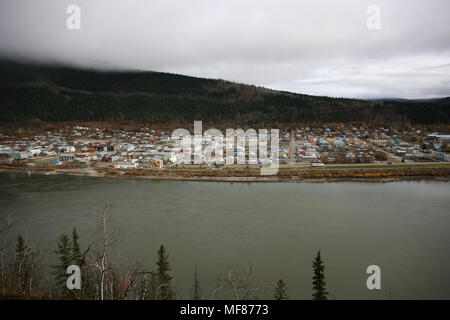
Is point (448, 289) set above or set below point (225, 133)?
below

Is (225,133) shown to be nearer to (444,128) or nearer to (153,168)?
(153,168)

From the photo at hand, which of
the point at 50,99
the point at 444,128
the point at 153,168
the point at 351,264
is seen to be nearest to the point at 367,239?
the point at 351,264

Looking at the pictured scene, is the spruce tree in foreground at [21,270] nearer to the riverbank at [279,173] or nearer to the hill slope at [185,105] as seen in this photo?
the riverbank at [279,173]

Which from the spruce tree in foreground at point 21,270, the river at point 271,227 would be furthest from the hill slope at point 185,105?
the spruce tree in foreground at point 21,270

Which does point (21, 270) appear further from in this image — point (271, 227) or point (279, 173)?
point (279, 173)

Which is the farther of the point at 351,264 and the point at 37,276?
the point at 351,264

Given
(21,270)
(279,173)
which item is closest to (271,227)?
(21,270)
